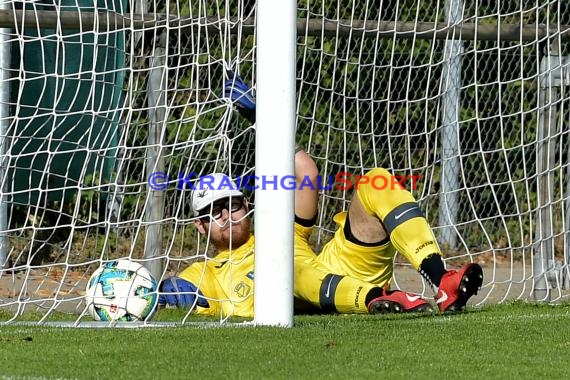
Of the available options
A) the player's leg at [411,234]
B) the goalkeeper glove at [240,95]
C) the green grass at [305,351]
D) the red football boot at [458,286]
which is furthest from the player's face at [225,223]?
the red football boot at [458,286]

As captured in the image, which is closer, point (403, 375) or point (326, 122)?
point (403, 375)

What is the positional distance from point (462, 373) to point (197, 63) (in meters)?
2.52

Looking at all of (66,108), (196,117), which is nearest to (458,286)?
(196,117)

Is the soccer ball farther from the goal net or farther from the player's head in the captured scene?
the player's head

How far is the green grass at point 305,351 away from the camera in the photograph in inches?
153

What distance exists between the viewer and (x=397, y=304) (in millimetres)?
5668

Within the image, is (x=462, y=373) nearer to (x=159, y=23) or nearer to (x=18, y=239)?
(x=159, y=23)

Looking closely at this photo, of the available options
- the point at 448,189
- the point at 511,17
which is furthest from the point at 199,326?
the point at 511,17

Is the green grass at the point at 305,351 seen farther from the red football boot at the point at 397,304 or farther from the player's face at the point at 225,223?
the player's face at the point at 225,223

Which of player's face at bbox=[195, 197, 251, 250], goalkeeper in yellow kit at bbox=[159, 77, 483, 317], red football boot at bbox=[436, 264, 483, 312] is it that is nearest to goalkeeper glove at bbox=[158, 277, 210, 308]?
goalkeeper in yellow kit at bbox=[159, 77, 483, 317]

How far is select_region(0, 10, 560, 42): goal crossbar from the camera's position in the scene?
5801mm

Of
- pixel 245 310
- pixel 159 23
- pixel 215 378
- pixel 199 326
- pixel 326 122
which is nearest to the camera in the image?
pixel 215 378

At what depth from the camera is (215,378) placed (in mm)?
3762

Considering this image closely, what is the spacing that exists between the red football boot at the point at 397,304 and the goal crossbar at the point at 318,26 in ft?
4.97
